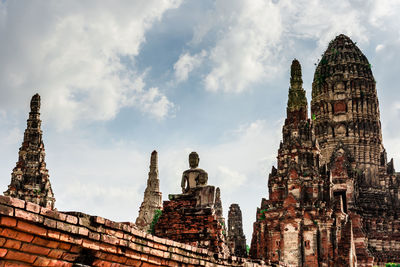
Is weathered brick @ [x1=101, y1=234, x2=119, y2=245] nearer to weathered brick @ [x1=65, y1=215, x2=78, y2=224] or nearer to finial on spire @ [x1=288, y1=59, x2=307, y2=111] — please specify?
weathered brick @ [x1=65, y1=215, x2=78, y2=224]

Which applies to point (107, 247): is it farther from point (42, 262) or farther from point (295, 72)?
point (295, 72)

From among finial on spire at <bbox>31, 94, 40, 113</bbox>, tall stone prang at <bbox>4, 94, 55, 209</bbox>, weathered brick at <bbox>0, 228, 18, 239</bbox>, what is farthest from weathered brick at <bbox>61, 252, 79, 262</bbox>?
finial on spire at <bbox>31, 94, 40, 113</bbox>

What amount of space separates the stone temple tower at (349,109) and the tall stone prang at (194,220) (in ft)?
104

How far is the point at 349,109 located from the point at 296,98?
9.41 metres

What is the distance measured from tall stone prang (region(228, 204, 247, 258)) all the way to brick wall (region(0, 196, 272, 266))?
27.4m

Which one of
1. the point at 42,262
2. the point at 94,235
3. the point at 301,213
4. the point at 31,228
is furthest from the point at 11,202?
the point at 301,213

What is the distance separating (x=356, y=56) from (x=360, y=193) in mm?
A: 11646

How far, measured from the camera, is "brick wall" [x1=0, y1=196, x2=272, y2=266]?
14.5 ft

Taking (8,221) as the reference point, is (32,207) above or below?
above

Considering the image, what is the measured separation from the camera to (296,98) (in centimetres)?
3397

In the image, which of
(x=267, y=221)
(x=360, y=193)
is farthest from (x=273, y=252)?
(x=360, y=193)

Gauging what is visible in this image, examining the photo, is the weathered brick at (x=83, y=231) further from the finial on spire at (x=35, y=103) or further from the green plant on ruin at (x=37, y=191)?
the finial on spire at (x=35, y=103)

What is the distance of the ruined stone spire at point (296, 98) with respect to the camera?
33125 millimetres

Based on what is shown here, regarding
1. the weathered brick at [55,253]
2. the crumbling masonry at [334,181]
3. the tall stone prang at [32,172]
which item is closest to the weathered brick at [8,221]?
the weathered brick at [55,253]
